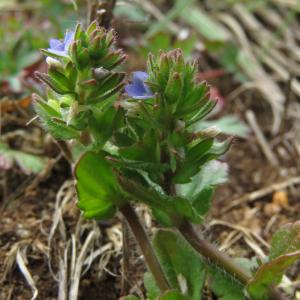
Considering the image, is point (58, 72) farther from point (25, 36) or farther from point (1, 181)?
point (25, 36)

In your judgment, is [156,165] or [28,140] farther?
[28,140]

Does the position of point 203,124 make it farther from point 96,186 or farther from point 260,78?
point 96,186

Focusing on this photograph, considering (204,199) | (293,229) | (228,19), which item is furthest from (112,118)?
(228,19)

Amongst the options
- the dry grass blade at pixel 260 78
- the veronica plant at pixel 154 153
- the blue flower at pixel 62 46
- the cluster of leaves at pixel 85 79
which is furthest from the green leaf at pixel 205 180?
the dry grass blade at pixel 260 78

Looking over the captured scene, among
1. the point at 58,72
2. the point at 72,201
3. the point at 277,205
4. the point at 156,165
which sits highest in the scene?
the point at 58,72

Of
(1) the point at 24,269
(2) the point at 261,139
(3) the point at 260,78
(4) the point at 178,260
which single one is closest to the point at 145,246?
(4) the point at 178,260

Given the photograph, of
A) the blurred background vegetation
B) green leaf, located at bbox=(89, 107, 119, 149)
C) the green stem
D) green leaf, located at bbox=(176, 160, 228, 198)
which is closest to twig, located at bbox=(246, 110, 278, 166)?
the blurred background vegetation

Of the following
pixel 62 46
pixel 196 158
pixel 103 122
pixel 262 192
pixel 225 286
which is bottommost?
pixel 262 192
